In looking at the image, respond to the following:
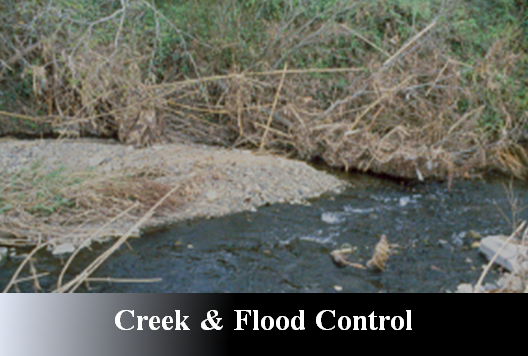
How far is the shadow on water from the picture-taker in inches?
173

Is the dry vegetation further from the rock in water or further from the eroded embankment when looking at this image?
the rock in water

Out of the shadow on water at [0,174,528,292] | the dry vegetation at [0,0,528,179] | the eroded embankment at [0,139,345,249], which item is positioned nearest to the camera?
the shadow on water at [0,174,528,292]

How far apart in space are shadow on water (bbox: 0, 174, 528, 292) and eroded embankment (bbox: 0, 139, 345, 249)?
0.34 meters

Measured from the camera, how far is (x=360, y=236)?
5402mm

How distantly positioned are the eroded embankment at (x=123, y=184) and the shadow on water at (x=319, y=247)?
0.34 meters

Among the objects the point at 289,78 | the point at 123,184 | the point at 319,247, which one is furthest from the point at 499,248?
the point at 289,78

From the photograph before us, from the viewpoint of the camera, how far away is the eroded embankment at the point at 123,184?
5.20m

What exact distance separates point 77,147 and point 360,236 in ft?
14.9

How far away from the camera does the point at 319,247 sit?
16.7ft

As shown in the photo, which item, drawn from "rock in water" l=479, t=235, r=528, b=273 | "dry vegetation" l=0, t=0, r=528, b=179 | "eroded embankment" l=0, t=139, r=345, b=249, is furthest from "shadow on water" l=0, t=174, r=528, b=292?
"dry vegetation" l=0, t=0, r=528, b=179

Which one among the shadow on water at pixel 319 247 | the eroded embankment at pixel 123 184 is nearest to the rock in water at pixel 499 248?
the shadow on water at pixel 319 247

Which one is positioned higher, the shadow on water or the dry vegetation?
the dry vegetation

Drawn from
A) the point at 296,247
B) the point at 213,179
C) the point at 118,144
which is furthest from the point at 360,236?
the point at 118,144

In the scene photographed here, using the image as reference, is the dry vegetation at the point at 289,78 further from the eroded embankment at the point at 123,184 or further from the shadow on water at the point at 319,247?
the shadow on water at the point at 319,247
